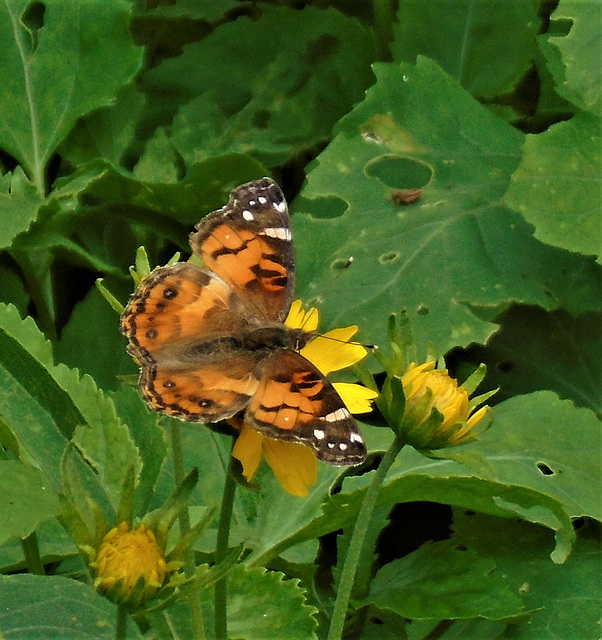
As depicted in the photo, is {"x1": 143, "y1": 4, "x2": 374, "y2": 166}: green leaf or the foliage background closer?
the foliage background

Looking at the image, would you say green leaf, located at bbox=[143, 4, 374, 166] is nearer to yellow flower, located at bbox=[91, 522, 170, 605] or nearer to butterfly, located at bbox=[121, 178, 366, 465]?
butterfly, located at bbox=[121, 178, 366, 465]

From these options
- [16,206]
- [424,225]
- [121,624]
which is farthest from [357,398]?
[16,206]

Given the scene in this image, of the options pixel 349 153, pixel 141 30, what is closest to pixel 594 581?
pixel 349 153

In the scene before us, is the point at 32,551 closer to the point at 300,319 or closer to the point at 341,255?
the point at 300,319

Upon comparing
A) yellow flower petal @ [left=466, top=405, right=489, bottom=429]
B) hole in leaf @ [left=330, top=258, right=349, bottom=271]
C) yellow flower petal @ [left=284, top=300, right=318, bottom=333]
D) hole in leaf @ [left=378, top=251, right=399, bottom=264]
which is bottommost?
hole in leaf @ [left=378, top=251, right=399, bottom=264]

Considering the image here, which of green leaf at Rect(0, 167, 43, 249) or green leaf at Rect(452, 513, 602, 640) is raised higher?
green leaf at Rect(0, 167, 43, 249)

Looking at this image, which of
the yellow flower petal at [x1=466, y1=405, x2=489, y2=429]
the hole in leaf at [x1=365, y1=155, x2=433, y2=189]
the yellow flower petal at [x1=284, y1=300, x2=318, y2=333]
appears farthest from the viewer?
the hole in leaf at [x1=365, y1=155, x2=433, y2=189]

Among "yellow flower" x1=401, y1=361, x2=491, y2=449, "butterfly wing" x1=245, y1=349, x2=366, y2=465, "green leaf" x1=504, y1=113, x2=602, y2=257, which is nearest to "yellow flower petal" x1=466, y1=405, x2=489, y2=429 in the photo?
"yellow flower" x1=401, y1=361, x2=491, y2=449
